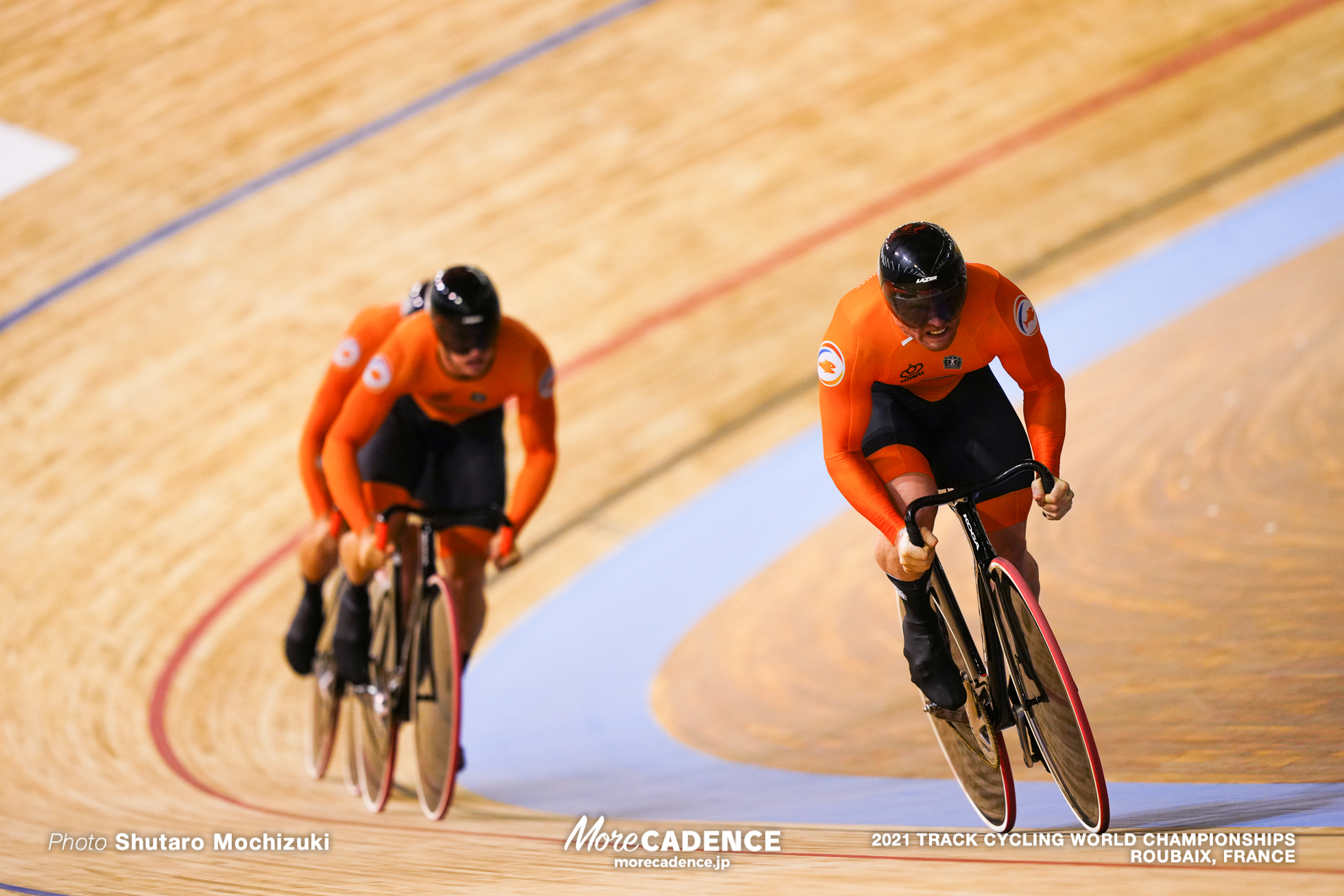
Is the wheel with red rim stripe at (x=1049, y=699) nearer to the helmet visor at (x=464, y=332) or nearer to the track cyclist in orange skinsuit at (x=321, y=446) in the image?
the helmet visor at (x=464, y=332)

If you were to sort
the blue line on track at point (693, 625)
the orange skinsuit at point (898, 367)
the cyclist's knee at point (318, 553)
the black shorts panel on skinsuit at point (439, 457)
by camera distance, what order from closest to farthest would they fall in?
the orange skinsuit at point (898, 367)
the blue line on track at point (693, 625)
the black shorts panel on skinsuit at point (439, 457)
the cyclist's knee at point (318, 553)

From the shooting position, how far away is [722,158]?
5.77 m

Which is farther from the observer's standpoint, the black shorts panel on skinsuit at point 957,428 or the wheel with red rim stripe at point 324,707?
the wheel with red rim stripe at point 324,707

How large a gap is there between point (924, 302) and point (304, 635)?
2296mm

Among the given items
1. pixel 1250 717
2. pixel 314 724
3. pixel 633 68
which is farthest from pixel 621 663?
pixel 633 68

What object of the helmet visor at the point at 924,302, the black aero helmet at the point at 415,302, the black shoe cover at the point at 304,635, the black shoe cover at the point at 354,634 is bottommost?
the black shoe cover at the point at 304,635

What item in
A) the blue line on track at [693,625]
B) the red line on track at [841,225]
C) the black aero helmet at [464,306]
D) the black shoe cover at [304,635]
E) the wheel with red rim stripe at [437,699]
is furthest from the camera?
the red line on track at [841,225]

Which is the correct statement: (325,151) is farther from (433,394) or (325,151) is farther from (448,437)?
(433,394)

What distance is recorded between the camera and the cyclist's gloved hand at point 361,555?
296cm

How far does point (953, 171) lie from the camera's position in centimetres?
558

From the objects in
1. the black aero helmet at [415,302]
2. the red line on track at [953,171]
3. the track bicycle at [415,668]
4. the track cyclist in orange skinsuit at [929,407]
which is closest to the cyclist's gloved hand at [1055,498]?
the track cyclist in orange skinsuit at [929,407]

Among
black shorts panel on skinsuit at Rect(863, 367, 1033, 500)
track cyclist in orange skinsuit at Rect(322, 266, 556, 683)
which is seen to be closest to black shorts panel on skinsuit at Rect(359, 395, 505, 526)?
→ track cyclist in orange skinsuit at Rect(322, 266, 556, 683)

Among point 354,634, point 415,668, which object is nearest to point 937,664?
point 415,668

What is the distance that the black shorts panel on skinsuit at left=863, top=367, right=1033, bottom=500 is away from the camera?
7.39ft
